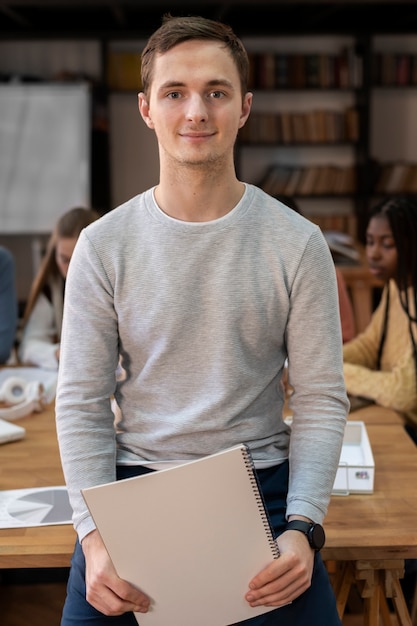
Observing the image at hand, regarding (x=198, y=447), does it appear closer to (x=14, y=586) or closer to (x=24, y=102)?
(x=14, y=586)

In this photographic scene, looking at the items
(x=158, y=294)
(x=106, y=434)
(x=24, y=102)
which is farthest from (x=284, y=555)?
(x=24, y=102)

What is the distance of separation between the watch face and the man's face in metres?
0.63

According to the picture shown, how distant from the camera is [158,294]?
149 cm

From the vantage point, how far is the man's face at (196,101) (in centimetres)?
142

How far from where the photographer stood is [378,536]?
5.23 feet

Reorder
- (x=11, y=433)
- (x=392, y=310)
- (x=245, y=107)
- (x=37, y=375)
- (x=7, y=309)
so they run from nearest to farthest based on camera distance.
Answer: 1. (x=245, y=107)
2. (x=11, y=433)
3. (x=37, y=375)
4. (x=392, y=310)
5. (x=7, y=309)

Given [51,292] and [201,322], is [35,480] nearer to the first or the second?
[201,322]

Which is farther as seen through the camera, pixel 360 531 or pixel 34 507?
pixel 34 507

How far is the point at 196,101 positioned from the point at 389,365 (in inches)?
60.1

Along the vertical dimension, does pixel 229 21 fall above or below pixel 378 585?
above

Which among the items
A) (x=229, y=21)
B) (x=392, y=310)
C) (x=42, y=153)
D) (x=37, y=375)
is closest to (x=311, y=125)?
(x=229, y=21)

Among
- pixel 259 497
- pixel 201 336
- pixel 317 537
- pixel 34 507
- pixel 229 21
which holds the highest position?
pixel 229 21

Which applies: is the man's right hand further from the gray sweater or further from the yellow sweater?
the yellow sweater

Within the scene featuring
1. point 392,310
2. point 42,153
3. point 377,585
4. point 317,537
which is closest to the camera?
point 317,537
